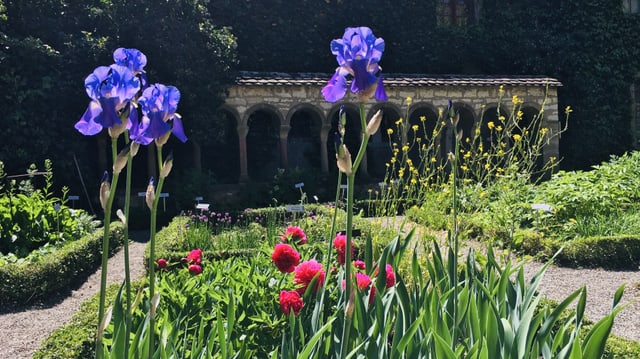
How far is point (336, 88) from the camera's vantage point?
4.40 feet

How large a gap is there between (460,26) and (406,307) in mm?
13294

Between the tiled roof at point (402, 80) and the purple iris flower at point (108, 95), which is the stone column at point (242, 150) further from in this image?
the purple iris flower at point (108, 95)

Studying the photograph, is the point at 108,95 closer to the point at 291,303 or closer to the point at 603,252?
the point at 291,303

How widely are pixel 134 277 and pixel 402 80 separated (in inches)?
318

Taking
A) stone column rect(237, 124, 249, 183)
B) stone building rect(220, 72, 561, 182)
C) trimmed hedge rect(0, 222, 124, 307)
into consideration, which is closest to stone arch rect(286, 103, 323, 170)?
stone building rect(220, 72, 561, 182)

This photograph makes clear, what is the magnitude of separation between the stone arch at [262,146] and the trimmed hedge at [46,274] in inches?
247

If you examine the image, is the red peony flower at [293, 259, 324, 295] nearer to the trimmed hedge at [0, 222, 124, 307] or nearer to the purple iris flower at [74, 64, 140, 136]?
the purple iris flower at [74, 64, 140, 136]

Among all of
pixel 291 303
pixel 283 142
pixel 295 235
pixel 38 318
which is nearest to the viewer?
pixel 291 303

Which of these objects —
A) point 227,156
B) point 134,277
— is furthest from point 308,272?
point 227,156

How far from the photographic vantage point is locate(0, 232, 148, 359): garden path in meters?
3.60

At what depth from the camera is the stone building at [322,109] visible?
10.6 meters

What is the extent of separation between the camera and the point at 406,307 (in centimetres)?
198

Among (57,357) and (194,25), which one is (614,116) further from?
(57,357)

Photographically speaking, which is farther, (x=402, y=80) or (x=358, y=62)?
(x=402, y=80)
